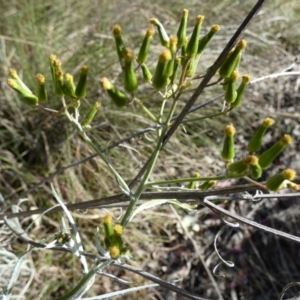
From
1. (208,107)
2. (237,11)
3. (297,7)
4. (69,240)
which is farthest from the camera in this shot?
(297,7)

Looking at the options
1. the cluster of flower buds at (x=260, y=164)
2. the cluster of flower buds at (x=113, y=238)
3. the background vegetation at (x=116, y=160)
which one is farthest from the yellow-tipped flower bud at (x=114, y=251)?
the background vegetation at (x=116, y=160)

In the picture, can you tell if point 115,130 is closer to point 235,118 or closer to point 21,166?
point 21,166

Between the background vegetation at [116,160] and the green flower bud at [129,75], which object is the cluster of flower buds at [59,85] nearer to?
the green flower bud at [129,75]

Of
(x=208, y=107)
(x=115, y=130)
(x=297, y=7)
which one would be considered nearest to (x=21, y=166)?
(x=115, y=130)

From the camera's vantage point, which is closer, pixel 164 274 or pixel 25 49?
pixel 164 274

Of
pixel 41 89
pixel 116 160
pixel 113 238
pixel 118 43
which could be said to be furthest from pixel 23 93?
pixel 116 160

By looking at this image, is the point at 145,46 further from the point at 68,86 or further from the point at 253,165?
the point at 253,165
